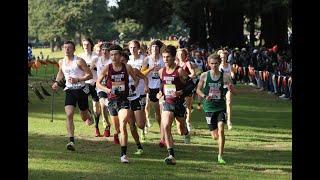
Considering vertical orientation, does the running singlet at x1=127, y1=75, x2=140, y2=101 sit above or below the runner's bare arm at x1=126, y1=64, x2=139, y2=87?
below

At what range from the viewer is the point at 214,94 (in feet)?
36.1

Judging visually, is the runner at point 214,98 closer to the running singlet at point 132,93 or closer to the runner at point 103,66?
the running singlet at point 132,93

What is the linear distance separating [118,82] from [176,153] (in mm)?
1909

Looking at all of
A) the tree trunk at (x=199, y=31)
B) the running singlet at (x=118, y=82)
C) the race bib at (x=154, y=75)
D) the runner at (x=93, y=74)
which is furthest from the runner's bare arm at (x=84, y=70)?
the tree trunk at (x=199, y=31)

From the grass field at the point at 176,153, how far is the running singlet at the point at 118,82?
1175 millimetres

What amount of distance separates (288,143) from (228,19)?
35886 millimetres

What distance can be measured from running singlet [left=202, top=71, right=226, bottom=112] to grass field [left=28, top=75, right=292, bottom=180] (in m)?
0.96

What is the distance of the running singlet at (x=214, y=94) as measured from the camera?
11.0 meters

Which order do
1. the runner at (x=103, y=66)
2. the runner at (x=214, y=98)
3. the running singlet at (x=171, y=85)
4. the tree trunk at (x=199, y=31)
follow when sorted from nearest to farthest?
the runner at (x=214, y=98)
the running singlet at (x=171, y=85)
the runner at (x=103, y=66)
the tree trunk at (x=199, y=31)

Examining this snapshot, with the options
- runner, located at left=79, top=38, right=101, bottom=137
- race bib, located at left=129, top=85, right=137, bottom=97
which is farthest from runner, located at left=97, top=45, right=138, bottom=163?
runner, located at left=79, top=38, right=101, bottom=137

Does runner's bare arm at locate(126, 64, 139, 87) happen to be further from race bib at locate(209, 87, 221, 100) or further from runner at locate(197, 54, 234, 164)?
race bib at locate(209, 87, 221, 100)

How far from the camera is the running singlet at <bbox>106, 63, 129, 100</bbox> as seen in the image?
37.0 ft

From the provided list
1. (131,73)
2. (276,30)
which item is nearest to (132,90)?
(131,73)

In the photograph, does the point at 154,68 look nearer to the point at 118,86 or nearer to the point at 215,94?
the point at 118,86
